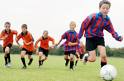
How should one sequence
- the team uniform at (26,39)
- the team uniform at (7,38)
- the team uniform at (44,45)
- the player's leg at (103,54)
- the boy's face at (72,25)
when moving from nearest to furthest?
the player's leg at (103,54), the boy's face at (72,25), the team uniform at (7,38), the team uniform at (26,39), the team uniform at (44,45)

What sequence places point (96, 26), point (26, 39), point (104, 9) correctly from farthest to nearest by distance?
1. point (26, 39)
2. point (96, 26)
3. point (104, 9)

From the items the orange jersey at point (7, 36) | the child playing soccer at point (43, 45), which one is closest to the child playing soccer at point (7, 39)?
the orange jersey at point (7, 36)

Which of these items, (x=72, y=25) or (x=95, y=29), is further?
(x=72, y=25)

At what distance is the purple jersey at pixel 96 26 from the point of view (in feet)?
46.6

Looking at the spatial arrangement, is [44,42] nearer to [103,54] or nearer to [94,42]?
[94,42]

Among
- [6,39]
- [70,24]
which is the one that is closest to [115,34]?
[70,24]

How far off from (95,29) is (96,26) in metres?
0.10

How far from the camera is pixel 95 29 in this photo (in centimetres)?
1431

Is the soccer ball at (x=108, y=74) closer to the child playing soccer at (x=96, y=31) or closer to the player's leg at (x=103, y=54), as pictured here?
the player's leg at (x=103, y=54)

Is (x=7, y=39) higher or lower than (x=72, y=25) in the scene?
lower

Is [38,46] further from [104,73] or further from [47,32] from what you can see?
[104,73]

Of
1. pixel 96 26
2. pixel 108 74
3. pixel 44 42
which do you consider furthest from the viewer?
pixel 44 42

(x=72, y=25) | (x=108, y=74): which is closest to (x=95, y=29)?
(x=108, y=74)

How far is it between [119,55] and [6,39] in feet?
139
